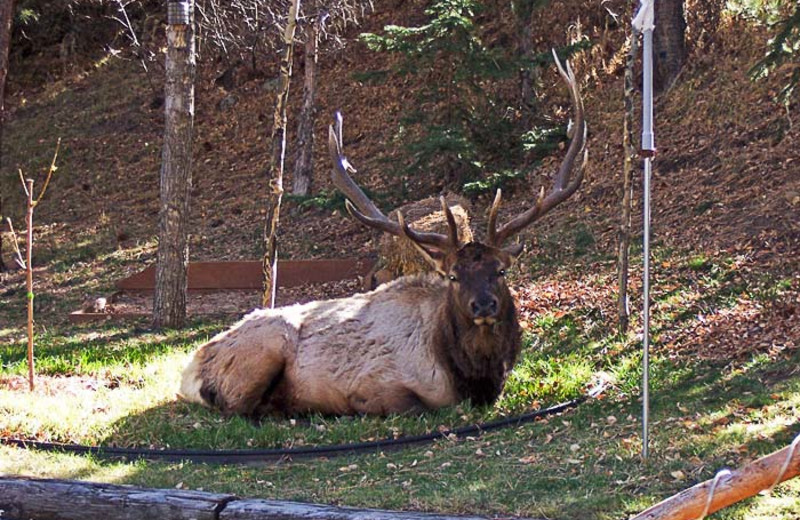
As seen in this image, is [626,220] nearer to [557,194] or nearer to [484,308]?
[557,194]

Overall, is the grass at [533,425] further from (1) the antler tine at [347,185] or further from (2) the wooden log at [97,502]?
(1) the antler tine at [347,185]

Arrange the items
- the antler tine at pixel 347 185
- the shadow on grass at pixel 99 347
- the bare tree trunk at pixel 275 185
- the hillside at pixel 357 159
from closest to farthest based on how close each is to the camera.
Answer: the antler tine at pixel 347 185 → the shadow on grass at pixel 99 347 → the bare tree trunk at pixel 275 185 → the hillside at pixel 357 159

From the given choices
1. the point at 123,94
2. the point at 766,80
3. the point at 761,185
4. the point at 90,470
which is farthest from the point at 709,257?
the point at 123,94

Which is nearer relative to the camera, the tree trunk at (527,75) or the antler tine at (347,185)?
the antler tine at (347,185)

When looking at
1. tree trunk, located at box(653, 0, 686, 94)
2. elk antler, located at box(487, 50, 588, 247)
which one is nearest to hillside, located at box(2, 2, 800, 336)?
tree trunk, located at box(653, 0, 686, 94)

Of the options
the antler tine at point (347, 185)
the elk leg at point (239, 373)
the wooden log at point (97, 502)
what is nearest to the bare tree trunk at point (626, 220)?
the antler tine at point (347, 185)

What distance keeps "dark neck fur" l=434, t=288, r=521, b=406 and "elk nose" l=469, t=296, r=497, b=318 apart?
0.36 m

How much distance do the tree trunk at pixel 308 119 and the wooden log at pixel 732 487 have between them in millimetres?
14524

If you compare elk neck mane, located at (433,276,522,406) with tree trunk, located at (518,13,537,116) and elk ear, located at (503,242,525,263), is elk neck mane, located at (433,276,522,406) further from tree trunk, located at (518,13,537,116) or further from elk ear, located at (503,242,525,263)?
tree trunk, located at (518,13,537,116)

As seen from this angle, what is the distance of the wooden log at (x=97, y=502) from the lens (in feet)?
19.3

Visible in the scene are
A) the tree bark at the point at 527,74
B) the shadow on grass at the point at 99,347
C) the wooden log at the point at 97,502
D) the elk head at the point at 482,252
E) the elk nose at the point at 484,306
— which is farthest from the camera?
the tree bark at the point at 527,74

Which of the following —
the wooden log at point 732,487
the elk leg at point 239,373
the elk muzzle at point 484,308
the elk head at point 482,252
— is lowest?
the elk leg at point 239,373

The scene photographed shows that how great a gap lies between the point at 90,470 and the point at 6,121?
25.2m

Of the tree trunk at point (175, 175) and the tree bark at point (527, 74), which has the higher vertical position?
the tree bark at point (527, 74)
